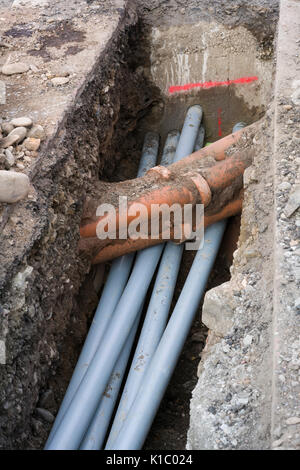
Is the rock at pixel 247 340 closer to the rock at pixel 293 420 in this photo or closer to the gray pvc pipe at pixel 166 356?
the rock at pixel 293 420

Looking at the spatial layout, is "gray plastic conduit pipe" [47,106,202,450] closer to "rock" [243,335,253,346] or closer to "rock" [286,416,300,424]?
"rock" [243,335,253,346]

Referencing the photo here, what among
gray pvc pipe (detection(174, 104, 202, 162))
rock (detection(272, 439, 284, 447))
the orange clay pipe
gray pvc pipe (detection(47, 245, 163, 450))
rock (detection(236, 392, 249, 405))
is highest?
rock (detection(272, 439, 284, 447))

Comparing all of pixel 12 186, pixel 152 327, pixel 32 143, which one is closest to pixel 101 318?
pixel 152 327

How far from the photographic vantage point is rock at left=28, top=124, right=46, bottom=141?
4.20 metres

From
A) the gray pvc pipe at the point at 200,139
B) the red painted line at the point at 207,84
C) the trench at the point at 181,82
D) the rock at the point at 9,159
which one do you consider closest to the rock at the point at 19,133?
the rock at the point at 9,159

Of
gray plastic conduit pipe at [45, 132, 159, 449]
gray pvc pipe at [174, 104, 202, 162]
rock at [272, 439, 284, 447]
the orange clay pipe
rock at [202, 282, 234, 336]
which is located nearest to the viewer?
rock at [272, 439, 284, 447]

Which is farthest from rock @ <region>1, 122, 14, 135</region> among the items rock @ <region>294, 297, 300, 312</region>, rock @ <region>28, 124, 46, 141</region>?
rock @ <region>294, 297, 300, 312</region>

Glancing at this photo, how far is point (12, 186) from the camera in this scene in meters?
3.66

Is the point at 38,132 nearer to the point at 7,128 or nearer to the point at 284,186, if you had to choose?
the point at 7,128

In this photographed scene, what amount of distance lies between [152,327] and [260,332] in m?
1.32

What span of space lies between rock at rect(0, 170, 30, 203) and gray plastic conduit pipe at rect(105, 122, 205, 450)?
4.28ft

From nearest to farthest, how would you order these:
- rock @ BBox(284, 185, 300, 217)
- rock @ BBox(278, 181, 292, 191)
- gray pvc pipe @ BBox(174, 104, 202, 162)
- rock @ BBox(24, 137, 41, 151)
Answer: rock @ BBox(284, 185, 300, 217)
rock @ BBox(278, 181, 292, 191)
rock @ BBox(24, 137, 41, 151)
gray pvc pipe @ BBox(174, 104, 202, 162)

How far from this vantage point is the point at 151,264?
4555mm
